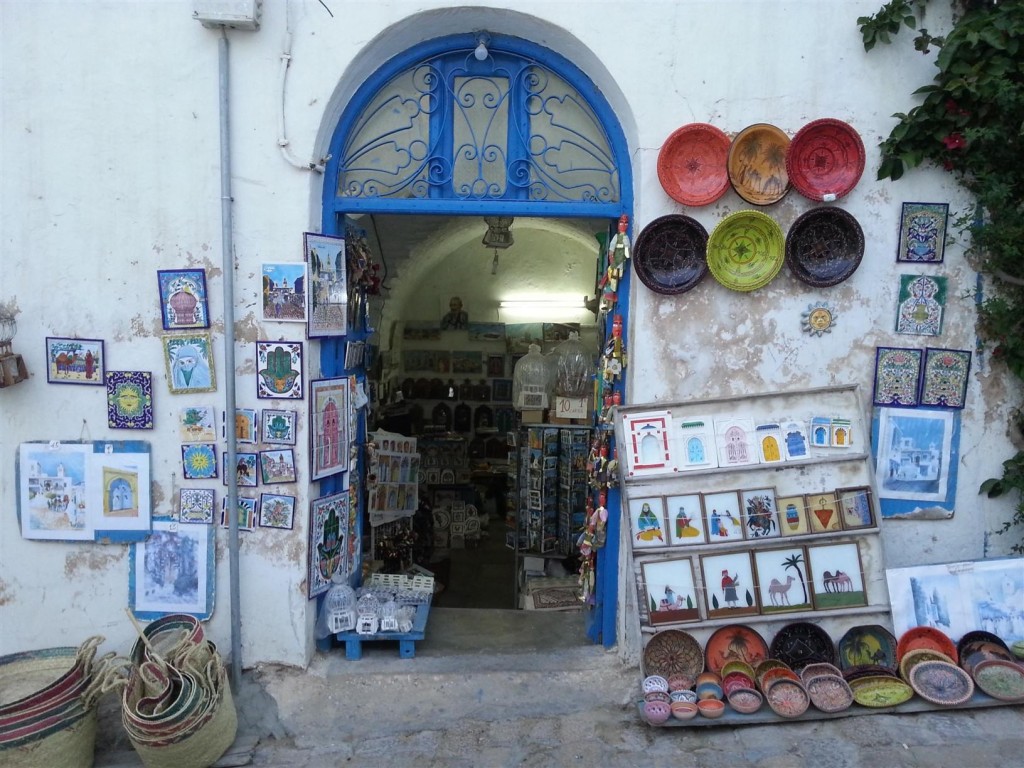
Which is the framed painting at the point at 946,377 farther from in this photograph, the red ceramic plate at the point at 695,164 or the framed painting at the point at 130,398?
the framed painting at the point at 130,398

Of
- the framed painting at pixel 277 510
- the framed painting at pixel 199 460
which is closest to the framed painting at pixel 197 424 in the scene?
the framed painting at pixel 199 460

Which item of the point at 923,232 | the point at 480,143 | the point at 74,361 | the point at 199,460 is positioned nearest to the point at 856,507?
the point at 923,232

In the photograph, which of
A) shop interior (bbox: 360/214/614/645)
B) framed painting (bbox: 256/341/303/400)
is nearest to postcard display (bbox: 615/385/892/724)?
framed painting (bbox: 256/341/303/400)

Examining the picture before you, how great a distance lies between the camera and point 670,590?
3.71 metres

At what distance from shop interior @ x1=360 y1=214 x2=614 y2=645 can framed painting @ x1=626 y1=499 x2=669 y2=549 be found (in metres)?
3.38

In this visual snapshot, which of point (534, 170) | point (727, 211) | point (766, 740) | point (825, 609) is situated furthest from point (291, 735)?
point (727, 211)

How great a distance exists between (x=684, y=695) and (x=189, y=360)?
2851 mm

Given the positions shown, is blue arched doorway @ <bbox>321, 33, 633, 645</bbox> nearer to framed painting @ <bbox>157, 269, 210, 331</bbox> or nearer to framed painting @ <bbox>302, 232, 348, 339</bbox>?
framed painting @ <bbox>302, 232, 348, 339</bbox>

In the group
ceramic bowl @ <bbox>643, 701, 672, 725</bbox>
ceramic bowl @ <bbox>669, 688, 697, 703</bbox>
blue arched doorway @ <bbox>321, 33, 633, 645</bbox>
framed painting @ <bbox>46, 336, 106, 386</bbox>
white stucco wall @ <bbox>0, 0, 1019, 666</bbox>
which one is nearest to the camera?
ceramic bowl @ <bbox>643, 701, 672, 725</bbox>

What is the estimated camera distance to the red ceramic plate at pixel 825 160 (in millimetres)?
3660

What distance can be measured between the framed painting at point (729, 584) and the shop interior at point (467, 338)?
3.41 metres

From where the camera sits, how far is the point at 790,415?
3.76 metres

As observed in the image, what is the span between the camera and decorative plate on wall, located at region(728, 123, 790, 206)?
3.70 m

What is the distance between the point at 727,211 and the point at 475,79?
147 centimetres
